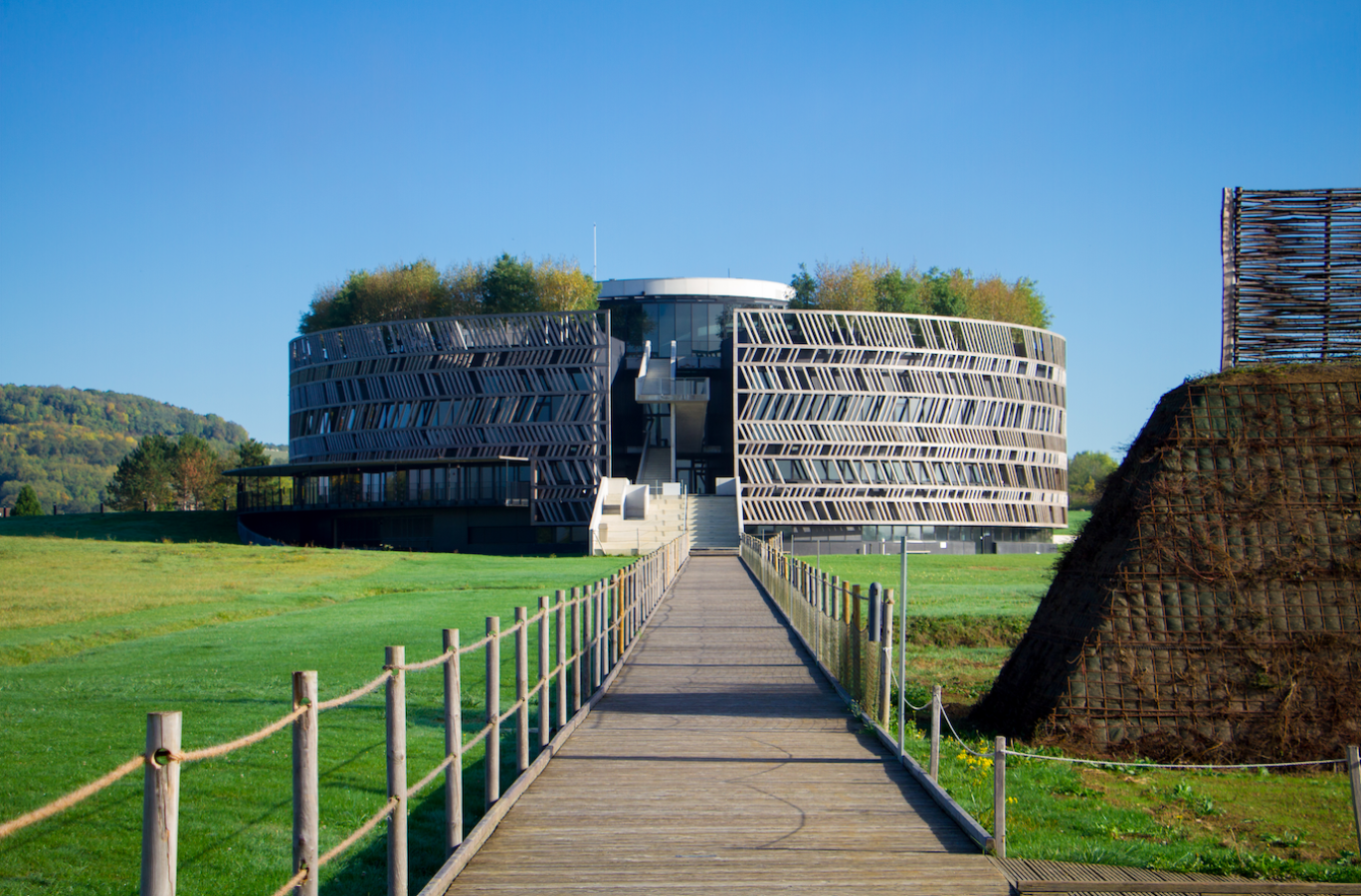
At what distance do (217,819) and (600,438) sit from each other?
52.3 m

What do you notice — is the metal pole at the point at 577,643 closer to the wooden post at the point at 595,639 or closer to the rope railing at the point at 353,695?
the wooden post at the point at 595,639

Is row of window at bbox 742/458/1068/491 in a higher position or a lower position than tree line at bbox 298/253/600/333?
lower

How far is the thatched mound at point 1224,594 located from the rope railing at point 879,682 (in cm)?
47

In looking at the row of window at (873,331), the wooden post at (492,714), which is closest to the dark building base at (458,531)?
the row of window at (873,331)

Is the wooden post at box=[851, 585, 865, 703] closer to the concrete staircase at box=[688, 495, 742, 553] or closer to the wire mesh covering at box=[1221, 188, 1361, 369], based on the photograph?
the wire mesh covering at box=[1221, 188, 1361, 369]

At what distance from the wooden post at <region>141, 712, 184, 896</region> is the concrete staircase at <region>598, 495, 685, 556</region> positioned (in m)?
47.8

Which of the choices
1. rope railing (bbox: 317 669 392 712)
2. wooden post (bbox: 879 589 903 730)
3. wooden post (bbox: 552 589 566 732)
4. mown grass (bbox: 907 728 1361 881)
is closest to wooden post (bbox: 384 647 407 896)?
rope railing (bbox: 317 669 392 712)

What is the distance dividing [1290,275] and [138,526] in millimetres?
65239

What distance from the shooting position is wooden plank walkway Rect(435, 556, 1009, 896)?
6.12 m

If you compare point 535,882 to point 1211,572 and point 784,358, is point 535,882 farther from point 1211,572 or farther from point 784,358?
point 784,358

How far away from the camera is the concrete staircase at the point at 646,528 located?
53.4m

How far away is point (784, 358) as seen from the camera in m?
60.8

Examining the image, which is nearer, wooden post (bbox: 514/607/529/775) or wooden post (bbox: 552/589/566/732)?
wooden post (bbox: 514/607/529/775)

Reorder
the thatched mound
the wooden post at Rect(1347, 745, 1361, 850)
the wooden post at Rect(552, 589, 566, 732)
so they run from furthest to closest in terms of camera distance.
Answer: the thatched mound < the wooden post at Rect(552, 589, 566, 732) < the wooden post at Rect(1347, 745, 1361, 850)
